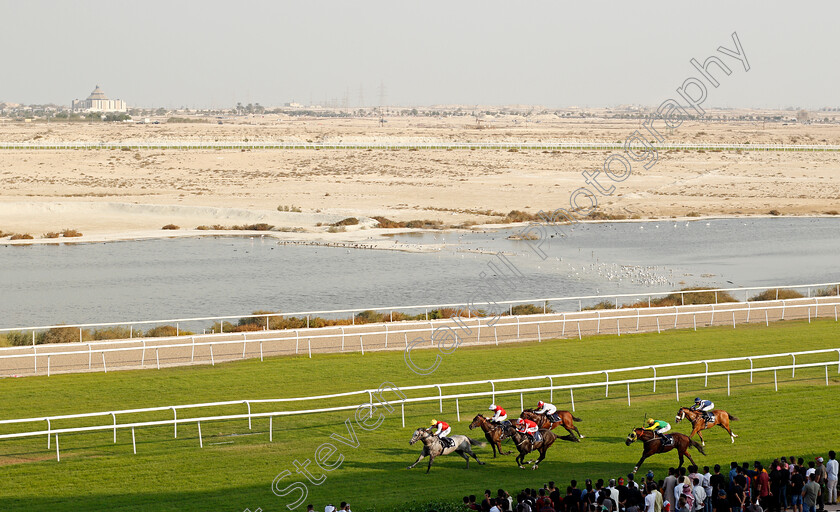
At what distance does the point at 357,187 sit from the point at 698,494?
54003 mm

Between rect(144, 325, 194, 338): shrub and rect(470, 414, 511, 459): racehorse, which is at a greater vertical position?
rect(470, 414, 511, 459): racehorse

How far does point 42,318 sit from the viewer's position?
33.5 metres

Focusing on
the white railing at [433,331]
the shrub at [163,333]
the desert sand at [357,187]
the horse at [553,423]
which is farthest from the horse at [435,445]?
the desert sand at [357,187]

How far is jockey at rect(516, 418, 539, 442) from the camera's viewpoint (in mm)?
13859

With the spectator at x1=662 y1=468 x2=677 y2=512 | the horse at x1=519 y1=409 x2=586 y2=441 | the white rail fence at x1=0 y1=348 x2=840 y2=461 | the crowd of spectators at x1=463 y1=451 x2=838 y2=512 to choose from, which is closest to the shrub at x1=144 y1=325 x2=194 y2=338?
the white rail fence at x1=0 y1=348 x2=840 y2=461

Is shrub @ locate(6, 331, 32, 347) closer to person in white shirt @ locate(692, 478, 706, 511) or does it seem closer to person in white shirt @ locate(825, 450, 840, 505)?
person in white shirt @ locate(692, 478, 706, 511)

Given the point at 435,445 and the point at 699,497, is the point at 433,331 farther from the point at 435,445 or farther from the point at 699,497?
the point at 699,497

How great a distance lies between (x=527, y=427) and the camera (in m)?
13.9

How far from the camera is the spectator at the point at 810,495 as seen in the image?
12234 mm

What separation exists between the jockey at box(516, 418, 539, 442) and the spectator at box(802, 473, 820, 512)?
11.8 feet

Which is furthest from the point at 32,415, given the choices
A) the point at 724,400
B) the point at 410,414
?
the point at 724,400

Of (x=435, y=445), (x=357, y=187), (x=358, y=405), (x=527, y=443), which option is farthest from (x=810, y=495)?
(x=357, y=187)

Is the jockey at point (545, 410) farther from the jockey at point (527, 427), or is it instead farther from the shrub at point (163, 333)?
the shrub at point (163, 333)

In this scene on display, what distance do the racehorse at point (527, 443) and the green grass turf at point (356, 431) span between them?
214 millimetres
